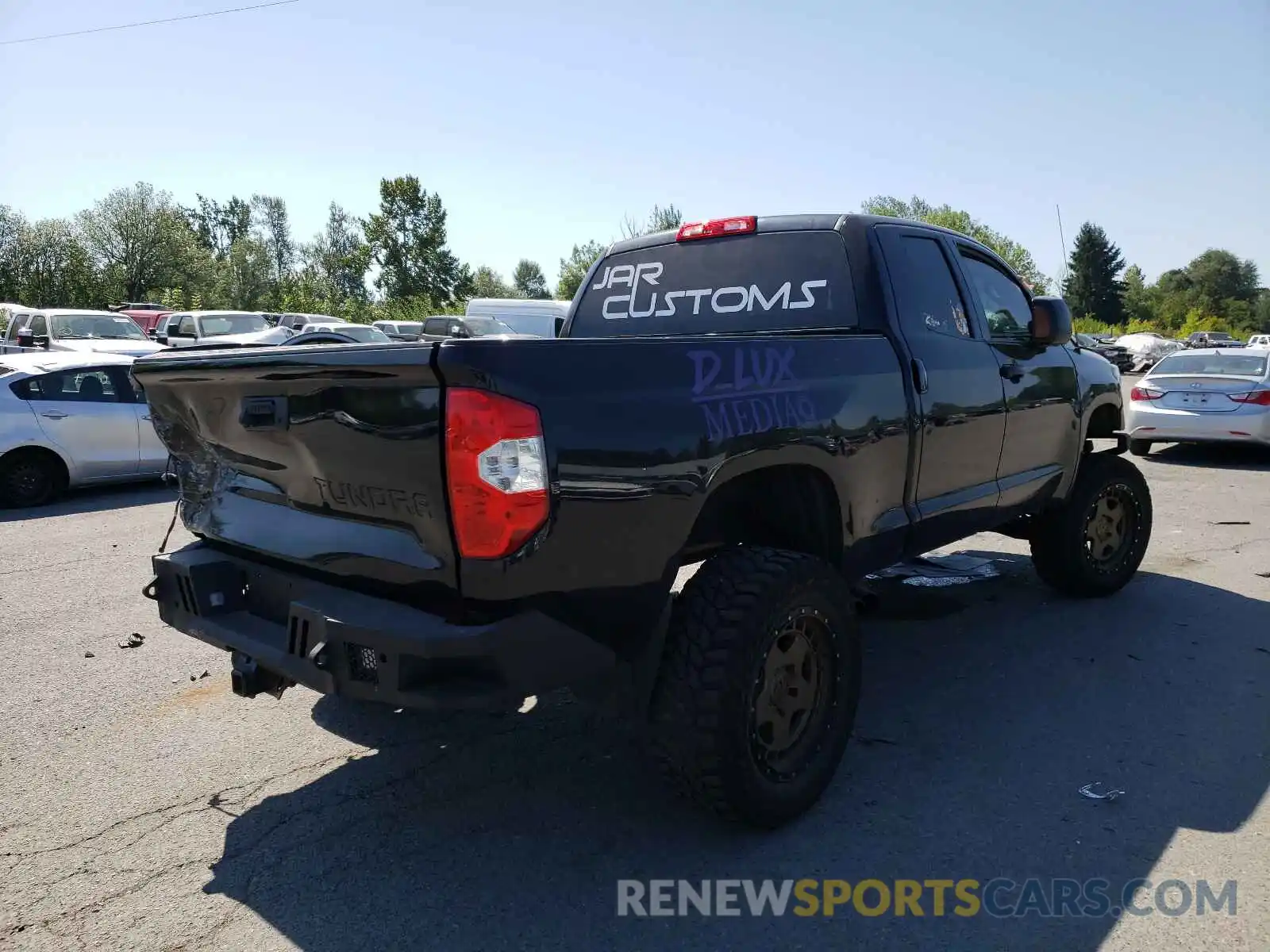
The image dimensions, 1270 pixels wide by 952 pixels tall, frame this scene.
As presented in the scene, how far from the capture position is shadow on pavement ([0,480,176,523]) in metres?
9.01

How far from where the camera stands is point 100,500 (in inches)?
385

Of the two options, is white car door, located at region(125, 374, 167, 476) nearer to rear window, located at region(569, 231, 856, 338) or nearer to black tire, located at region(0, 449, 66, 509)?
black tire, located at region(0, 449, 66, 509)

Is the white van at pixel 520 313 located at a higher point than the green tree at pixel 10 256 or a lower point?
lower

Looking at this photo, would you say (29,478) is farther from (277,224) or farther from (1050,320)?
(277,224)

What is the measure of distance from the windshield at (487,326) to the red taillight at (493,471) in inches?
644

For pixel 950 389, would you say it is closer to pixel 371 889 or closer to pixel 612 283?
pixel 612 283

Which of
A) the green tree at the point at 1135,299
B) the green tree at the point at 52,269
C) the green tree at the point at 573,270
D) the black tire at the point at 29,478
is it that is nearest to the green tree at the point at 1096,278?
the green tree at the point at 1135,299

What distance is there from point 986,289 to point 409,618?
3555 mm

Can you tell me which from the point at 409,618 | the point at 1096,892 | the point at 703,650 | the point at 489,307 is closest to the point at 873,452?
the point at 703,650

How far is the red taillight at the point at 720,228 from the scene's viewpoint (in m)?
4.27

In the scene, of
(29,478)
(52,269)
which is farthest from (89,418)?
(52,269)

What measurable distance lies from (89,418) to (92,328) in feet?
36.8

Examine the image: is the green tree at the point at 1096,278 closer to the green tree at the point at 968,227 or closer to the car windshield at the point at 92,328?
the green tree at the point at 968,227

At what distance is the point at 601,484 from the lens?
2584mm
